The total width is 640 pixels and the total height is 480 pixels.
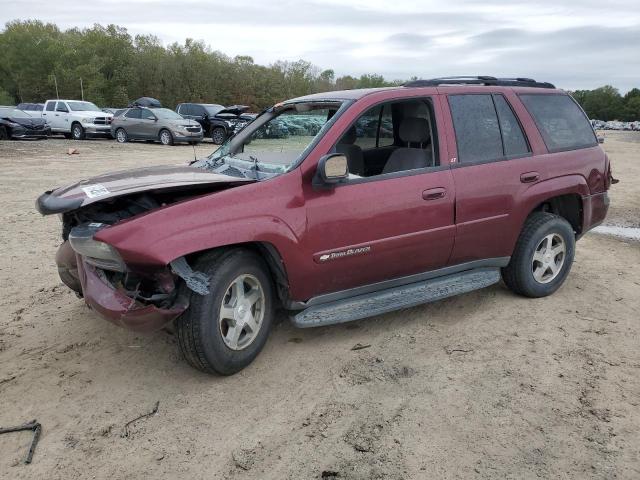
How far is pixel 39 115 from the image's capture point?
2547cm

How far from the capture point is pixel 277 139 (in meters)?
4.55

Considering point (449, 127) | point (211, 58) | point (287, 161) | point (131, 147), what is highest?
point (211, 58)

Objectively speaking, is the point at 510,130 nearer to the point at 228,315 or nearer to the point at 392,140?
the point at 392,140

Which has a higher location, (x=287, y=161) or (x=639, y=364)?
(x=287, y=161)

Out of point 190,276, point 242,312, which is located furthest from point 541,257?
point 190,276

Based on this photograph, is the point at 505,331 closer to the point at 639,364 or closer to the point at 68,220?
the point at 639,364

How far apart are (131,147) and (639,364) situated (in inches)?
795

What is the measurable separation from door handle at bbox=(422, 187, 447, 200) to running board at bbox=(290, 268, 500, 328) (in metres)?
0.69

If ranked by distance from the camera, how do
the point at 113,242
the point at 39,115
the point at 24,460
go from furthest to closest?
1. the point at 39,115
2. the point at 113,242
3. the point at 24,460

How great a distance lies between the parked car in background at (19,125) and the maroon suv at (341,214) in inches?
828

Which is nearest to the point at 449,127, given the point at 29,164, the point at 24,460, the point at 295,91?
the point at 24,460

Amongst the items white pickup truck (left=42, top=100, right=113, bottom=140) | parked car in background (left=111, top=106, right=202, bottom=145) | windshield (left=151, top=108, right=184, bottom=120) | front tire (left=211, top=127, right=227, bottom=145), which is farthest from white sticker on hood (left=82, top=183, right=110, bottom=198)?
white pickup truck (left=42, top=100, right=113, bottom=140)

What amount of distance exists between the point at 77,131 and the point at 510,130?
23.8 meters

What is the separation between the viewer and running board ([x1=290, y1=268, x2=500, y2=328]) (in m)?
3.79
